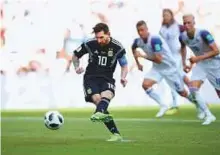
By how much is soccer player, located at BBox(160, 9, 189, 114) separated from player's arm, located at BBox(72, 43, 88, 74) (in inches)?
21.9

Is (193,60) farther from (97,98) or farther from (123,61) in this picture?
(97,98)

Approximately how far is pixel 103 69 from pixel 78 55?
0.20 m

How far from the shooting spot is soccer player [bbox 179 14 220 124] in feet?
16.0

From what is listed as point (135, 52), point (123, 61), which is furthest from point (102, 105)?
point (135, 52)

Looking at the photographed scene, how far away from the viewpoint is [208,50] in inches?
193

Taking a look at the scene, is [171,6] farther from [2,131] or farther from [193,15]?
[2,131]

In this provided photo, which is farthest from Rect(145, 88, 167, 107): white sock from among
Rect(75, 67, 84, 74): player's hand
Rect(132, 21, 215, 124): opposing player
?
Rect(75, 67, 84, 74): player's hand

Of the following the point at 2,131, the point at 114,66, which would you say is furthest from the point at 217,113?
the point at 2,131

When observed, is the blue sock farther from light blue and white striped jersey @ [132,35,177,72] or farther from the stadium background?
light blue and white striped jersey @ [132,35,177,72]

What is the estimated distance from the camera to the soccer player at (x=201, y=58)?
4.88m

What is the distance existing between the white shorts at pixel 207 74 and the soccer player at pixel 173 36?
0.11 m

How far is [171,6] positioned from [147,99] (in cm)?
67

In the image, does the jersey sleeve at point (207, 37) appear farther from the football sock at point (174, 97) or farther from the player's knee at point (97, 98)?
the player's knee at point (97, 98)

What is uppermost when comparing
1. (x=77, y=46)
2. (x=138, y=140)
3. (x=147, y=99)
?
(x=77, y=46)
